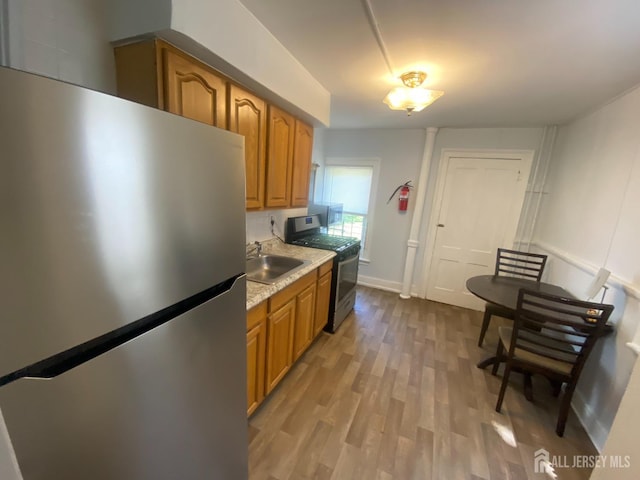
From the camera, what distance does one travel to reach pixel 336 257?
2.56 metres

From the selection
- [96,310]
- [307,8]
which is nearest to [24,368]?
[96,310]

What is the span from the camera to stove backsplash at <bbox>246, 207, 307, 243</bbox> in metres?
2.37

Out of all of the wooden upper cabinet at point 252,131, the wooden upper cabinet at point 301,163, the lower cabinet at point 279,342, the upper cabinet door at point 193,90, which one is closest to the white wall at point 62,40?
the upper cabinet door at point 193,90

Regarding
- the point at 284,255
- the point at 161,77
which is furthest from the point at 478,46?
the point at 284,255

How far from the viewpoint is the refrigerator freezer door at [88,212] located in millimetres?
461

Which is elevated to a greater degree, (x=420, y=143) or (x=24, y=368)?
(x=420, y=143)

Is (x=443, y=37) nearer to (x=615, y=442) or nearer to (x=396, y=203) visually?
(x=615, y=442)

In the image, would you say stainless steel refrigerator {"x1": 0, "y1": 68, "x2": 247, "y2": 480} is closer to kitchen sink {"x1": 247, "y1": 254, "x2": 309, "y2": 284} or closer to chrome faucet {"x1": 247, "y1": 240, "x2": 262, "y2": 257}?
kitchen sink {"x1": 247, "y1": 254, "x2": 309, "y2": 284}

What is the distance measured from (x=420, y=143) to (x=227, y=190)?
3.39 metres

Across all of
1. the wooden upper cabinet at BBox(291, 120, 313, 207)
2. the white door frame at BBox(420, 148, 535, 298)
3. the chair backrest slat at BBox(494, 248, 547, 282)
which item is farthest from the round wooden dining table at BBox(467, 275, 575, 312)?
the wooden upper cabinet at BBox(291, 120, 313, 207)

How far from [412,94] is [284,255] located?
1.60 metres

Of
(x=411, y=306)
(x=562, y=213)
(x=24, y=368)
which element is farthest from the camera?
(x=411, y=306)

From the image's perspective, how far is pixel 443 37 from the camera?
4.80 feet

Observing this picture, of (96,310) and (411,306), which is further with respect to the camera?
(411,306)
